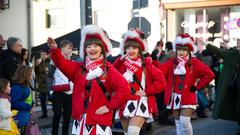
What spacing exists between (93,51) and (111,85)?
46cm

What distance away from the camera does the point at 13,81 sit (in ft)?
22.7

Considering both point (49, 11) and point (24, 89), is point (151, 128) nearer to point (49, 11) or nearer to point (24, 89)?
point (24, 89)

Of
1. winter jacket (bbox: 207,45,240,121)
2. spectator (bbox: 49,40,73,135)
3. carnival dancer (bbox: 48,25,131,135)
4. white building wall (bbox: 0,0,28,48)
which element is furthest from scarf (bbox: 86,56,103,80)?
white building wall (bbox: 0,0,28,48)

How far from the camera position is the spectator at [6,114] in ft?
20.9

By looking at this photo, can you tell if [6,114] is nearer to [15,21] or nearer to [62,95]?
[62,95]

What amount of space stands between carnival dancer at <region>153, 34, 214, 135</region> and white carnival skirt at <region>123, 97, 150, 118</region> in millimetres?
1153

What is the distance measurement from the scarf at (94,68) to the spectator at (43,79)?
645cm

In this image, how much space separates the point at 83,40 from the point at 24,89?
1663 mm

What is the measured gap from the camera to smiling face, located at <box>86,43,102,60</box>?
5.50m

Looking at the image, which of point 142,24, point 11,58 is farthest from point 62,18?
point 11,58

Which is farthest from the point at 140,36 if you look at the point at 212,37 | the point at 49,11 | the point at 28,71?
the point at 49,11

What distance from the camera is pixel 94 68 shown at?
17.9 ft

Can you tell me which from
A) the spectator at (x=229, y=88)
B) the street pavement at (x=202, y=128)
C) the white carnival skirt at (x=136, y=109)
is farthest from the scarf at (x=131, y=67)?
the street pavement at (x=202, y=128)

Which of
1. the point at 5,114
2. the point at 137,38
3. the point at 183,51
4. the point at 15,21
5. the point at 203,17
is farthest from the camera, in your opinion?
the point at 203,17
